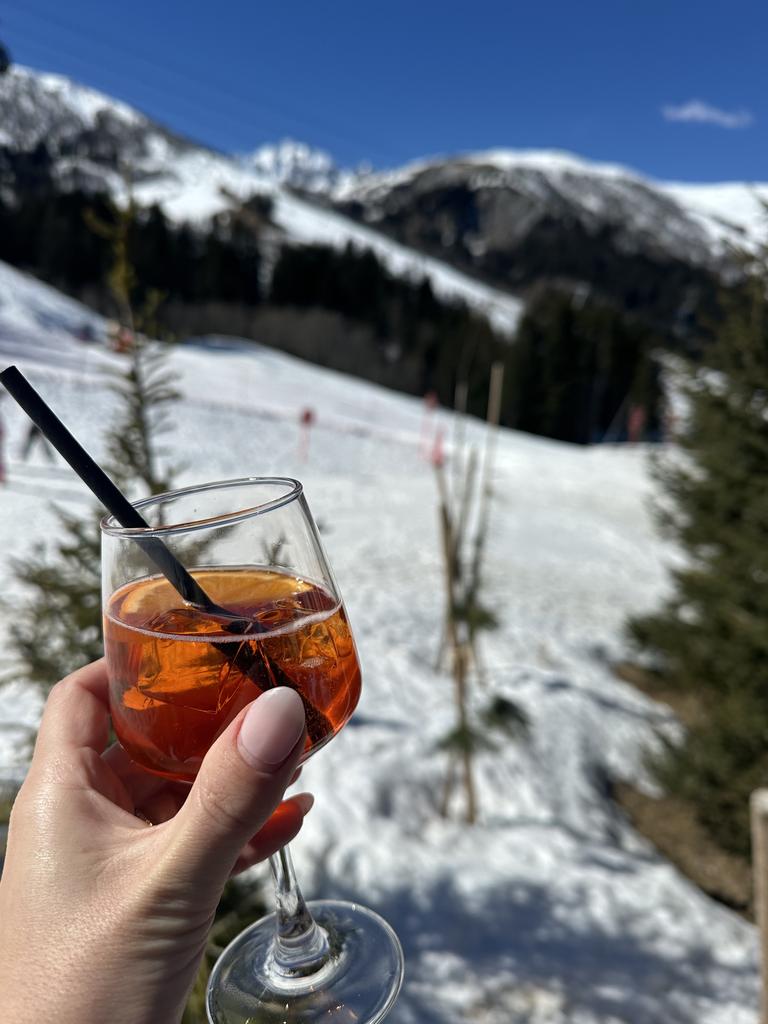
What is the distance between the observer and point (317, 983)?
5.30 feet

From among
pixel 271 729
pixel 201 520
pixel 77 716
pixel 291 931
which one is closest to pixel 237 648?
pixel 271 729

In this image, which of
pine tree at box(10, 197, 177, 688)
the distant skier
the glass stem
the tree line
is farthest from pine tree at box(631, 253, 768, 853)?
the tree line

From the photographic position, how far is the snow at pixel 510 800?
3.97m

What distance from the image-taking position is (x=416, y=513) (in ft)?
54.2

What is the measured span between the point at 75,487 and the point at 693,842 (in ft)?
38.0

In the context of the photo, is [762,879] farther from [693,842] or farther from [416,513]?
[416,513]

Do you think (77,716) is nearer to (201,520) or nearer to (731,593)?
(201,520)

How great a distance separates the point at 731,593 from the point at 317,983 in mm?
5188

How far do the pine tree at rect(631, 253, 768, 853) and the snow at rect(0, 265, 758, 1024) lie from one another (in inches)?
24.5

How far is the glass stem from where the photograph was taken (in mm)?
1527

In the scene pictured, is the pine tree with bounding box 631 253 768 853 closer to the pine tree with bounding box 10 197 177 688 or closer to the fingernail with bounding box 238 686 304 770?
the pine tree with bounding box 10 197 177 688

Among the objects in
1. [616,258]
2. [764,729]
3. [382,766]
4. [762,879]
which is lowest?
[382,766]

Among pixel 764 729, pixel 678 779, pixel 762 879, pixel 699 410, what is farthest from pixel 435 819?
pixel 699 410

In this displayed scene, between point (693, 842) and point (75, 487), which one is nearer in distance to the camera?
point (693, 842)
